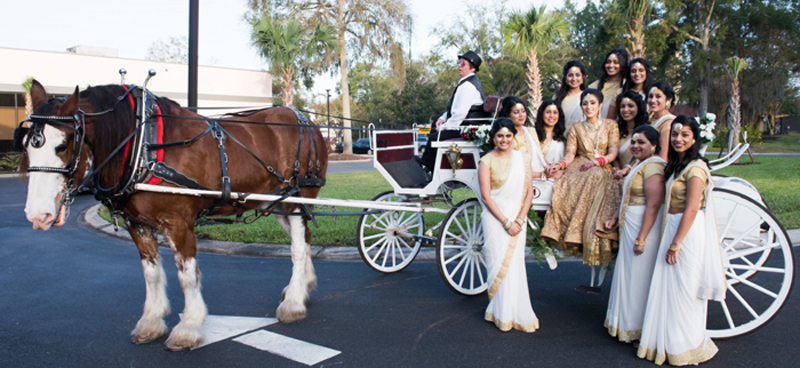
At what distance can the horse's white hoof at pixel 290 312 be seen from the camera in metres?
4.57

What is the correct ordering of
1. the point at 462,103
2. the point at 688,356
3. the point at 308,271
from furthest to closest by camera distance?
the point at 462,103 → the point at 308,271 → the point at 688,356

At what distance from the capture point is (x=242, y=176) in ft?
15.1

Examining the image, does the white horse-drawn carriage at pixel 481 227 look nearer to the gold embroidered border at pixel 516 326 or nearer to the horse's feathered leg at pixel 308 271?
the horse's feathered leg at pixel 308 271

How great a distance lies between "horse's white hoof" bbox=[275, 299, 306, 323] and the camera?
4.57 m

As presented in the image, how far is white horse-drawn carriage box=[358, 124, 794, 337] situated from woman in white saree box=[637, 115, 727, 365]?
0.39 metres

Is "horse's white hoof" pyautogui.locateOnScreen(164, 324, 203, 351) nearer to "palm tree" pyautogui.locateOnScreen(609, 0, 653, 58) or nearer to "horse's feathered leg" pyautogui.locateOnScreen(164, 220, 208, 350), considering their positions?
"horse's feathered leg" pyautogui.locateOnScreen(164, 220, 208, 350)

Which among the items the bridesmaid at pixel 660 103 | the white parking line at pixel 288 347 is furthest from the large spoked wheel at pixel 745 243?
the white parking line at pixel 288 347

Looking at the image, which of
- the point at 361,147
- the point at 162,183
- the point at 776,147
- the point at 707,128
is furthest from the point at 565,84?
the point at 776,147

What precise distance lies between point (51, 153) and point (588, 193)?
12.9 ft

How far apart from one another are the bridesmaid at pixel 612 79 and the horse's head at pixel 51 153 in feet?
14.9

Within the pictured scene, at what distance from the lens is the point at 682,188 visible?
3619 millimetres

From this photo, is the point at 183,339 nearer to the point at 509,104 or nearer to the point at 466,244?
the point at 466,244

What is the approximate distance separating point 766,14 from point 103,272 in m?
45.9

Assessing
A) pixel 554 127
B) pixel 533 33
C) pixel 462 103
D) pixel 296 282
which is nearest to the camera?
pixel 296 282
